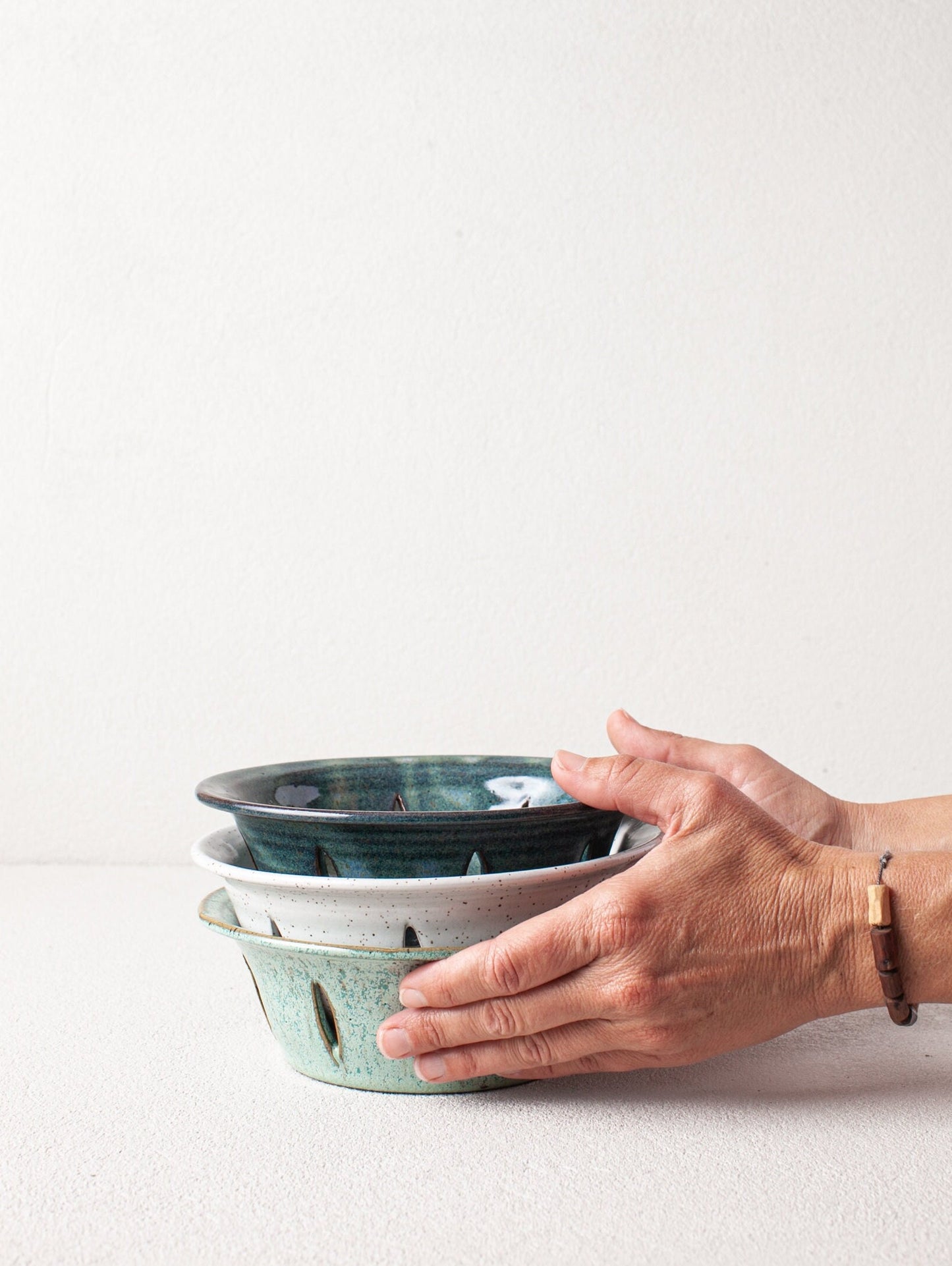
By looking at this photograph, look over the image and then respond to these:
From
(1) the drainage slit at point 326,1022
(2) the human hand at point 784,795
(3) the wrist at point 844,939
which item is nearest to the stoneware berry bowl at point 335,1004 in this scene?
(1) the drainage slit at point 326,1022

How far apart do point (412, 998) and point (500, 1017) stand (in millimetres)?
53

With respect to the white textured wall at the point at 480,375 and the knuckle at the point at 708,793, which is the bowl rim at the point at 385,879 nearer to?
the knuckle at the point at 708,793

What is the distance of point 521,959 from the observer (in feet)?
1.95

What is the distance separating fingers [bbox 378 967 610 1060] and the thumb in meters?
0.10

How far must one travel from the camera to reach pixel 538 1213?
0.52m

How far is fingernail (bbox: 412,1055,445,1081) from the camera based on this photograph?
0.64 meters

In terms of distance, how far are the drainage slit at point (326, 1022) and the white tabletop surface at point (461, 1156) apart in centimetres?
3

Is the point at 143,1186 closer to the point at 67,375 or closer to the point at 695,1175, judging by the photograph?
the point at 695,1175

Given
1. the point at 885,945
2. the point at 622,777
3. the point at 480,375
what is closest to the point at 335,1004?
the point at 622,777

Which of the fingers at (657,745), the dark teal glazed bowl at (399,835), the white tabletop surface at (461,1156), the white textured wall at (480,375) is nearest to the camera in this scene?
the white tabletop surface at (461,1156)

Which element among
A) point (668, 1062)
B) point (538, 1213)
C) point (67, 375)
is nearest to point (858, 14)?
point (67, 375)

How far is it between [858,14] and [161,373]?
3.47ft

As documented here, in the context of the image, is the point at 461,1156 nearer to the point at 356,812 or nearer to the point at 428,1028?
the point at 428,1028

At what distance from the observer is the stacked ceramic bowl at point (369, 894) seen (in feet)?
1.99
